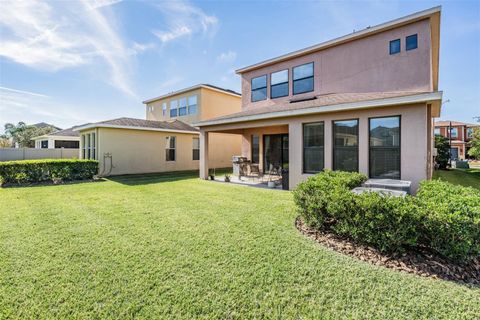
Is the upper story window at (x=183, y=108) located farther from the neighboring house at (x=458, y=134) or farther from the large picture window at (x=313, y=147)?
the neighboring house at (x=458, y=134)

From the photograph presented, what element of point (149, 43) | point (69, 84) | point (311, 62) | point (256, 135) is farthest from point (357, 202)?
point (69, 84)

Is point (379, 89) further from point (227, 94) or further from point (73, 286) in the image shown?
point (227, 94)

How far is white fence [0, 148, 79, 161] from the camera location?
17.6m

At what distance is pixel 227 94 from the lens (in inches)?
837

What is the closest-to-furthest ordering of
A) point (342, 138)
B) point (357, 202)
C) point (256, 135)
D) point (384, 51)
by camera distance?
point (357, 202), point (342, 138), point (384, 51), point (256, 135)

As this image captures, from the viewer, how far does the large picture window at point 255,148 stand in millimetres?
14977

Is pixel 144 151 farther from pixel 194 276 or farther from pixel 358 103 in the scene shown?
pixel 194 276

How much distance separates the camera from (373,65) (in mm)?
10094

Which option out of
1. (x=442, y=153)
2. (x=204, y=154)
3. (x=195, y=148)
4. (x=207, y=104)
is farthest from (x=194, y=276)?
(x=442, y=153)

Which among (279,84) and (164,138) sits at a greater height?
(279,84)

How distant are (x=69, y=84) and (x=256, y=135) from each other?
14.0 meters

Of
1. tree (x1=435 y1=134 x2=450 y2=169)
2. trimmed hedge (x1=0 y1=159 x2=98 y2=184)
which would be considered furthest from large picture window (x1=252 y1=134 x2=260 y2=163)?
tree (x1=435 y1=134 x2=450 y2=169)

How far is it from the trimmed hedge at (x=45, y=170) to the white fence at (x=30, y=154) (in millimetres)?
8996

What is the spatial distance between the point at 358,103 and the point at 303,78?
5660 millimetres
